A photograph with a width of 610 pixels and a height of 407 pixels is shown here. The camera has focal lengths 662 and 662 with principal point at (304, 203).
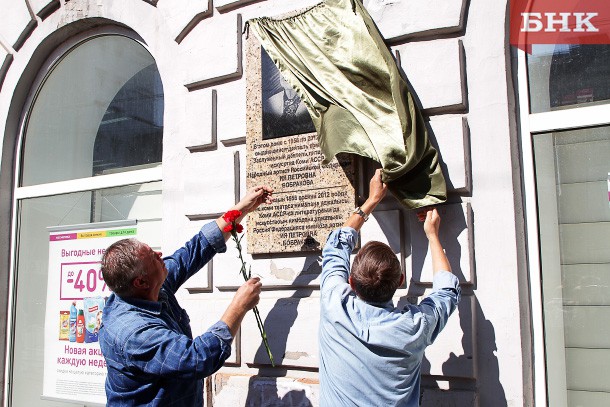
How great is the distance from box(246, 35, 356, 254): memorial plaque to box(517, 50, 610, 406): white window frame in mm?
942

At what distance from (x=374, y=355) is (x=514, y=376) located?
100cm

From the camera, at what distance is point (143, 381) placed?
2.75 m

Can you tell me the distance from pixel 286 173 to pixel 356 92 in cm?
69

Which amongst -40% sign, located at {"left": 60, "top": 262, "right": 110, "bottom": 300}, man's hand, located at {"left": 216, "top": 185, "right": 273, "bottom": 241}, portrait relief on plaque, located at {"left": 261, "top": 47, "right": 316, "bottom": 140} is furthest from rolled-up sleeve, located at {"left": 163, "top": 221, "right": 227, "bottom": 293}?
-40% sign, located at {"left": 60, "top": 262, "right": 110, "bottom": 300}

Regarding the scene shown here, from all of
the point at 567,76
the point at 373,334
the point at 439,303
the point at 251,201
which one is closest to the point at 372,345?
the point at 373,334

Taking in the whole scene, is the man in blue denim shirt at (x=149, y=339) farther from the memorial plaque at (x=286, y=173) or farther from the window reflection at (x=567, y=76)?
the window reflection at (x=567, y=76)

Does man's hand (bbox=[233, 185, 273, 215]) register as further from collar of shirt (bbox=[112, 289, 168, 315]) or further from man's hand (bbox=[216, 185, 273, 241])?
collar of shirt (bbox=[112, 289, 168, 315])

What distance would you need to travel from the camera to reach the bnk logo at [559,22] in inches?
135

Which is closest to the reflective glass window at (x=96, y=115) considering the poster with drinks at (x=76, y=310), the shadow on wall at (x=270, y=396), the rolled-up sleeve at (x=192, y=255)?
the poster with drinks at (x=76, y=310)

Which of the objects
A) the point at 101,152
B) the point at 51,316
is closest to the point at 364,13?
the point at 101,152

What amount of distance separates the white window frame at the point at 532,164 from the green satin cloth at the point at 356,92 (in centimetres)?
50

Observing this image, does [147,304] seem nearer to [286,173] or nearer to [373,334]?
[373,334]

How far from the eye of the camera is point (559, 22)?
3.55 m

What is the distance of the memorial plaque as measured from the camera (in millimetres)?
3781
